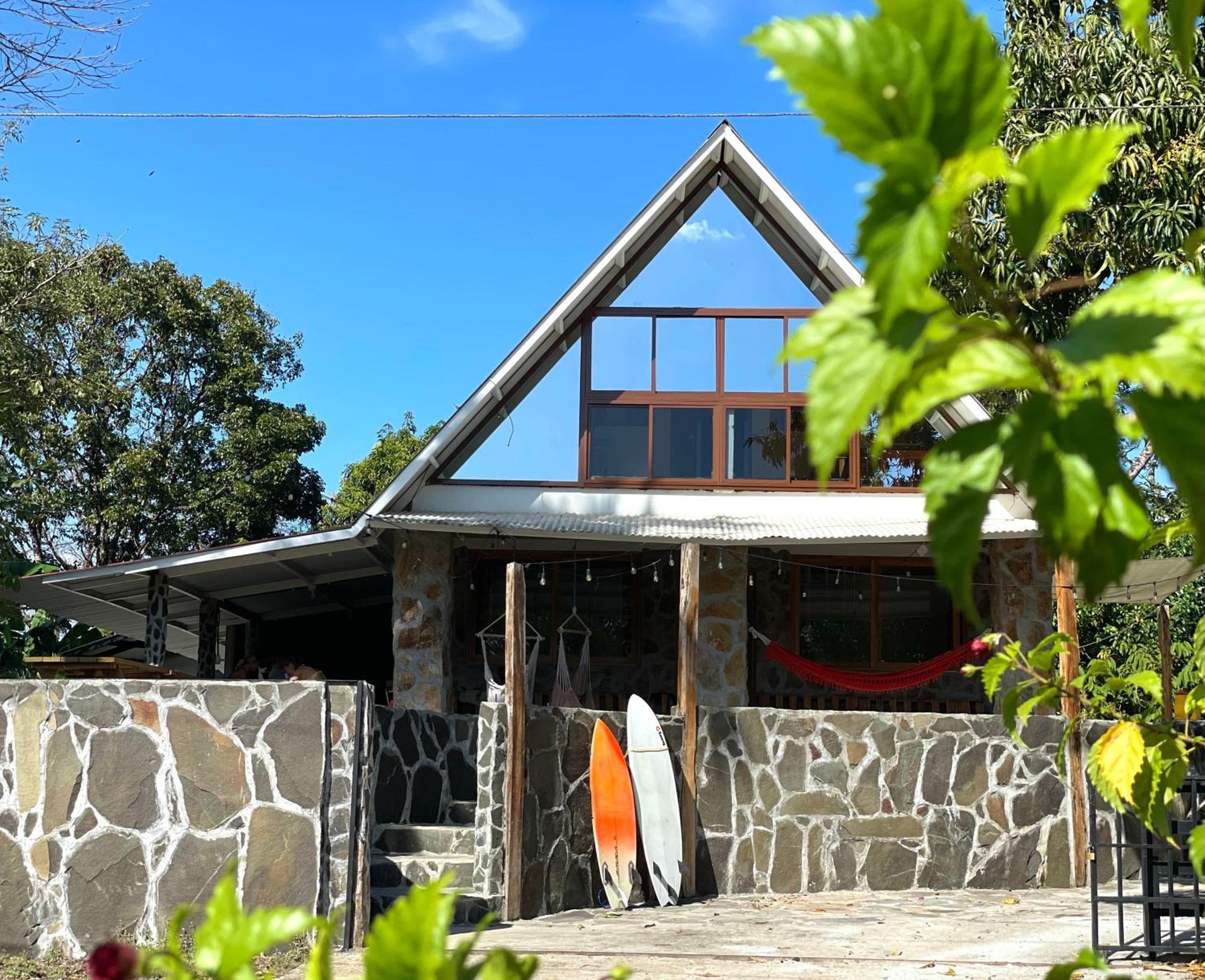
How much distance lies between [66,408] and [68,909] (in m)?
16.5

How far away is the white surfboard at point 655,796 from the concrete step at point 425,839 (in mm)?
1253

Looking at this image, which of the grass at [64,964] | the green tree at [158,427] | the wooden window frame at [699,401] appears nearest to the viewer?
the grass at [64,964]

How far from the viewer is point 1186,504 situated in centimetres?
77

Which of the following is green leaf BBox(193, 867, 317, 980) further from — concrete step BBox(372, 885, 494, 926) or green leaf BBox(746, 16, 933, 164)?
concrete step BBox(372, 885, 494, 926)

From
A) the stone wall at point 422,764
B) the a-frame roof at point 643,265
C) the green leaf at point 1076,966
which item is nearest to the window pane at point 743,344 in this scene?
the a-frame roof at point 643,265

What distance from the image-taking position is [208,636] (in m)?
13.9

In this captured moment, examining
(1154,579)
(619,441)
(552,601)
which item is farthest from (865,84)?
(552,601)

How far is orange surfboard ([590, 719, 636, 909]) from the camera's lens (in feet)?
29.9

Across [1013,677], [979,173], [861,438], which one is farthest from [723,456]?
[979,173]

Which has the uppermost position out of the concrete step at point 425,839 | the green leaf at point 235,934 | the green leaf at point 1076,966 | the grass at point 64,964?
the green leaf at point 235,934

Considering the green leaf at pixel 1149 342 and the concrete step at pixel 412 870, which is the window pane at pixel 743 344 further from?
the green leaf at pixel 1149 342

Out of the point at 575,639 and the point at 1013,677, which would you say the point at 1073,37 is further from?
the point at 575,639

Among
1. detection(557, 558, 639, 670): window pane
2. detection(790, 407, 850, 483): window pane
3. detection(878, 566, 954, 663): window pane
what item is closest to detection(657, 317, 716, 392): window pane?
detection(790, 407, 850, 483): window pane

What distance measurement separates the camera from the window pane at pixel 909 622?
13109 millimetres
